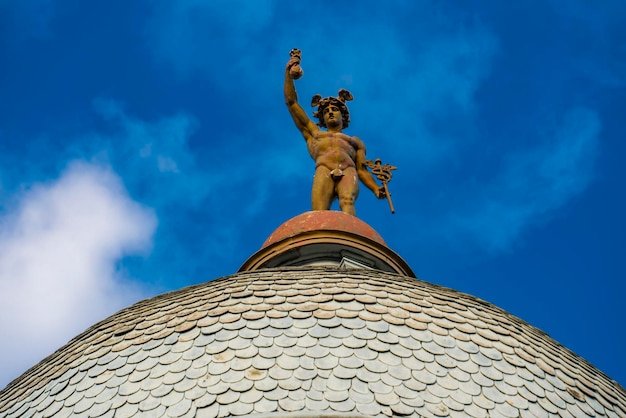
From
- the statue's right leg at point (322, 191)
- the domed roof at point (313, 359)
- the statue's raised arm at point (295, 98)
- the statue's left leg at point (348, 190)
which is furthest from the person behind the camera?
the statue's raised arm at point (295, 98)

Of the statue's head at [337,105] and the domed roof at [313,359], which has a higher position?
the statue's head at [337,105]

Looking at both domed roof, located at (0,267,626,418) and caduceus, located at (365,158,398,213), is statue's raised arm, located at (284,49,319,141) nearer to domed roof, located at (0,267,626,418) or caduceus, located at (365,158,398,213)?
caduceus, located at (365,158,398,213)

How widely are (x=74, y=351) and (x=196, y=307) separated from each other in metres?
1.31

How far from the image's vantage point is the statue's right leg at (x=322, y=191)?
60.5 feet

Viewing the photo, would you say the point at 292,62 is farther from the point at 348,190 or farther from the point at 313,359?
the point at 313,359

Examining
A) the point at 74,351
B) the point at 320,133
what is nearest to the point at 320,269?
the point at 74,351

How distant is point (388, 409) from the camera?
37.7 feet

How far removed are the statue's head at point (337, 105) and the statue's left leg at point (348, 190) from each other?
3.83ft

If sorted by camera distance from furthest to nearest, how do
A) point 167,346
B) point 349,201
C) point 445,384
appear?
point 349,201 → point 167,346 → point 445,384

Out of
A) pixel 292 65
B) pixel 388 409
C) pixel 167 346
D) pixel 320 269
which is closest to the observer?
pixel 388 409

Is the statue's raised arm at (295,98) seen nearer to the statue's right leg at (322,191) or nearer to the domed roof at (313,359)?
the statue's right leg at (322,191)

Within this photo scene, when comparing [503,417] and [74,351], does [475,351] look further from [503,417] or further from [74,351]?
[74,351]

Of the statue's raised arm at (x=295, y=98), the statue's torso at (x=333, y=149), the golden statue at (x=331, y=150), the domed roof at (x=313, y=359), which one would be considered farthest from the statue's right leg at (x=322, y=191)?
the domed roof at (x=313, y=359)

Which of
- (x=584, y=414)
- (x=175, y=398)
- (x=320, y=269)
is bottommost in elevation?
(x=175, y=398)
